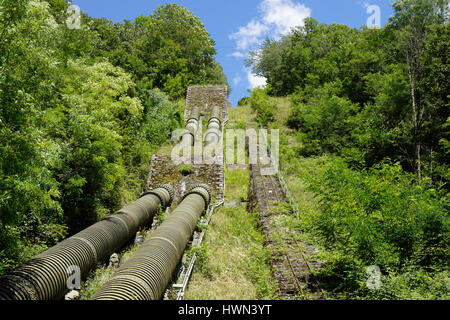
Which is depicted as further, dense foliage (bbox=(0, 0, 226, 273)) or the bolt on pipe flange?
the bolt on pipe flange

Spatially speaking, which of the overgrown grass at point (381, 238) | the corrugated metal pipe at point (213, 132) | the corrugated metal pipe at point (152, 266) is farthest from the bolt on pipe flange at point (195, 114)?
the overgrown grass at point (381, 238)

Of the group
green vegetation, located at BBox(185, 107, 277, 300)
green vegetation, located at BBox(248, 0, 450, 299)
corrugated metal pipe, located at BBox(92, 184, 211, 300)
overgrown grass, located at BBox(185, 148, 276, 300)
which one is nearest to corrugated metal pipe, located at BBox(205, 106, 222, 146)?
green vegetation, located at BBox(248, 0, 450, 299)

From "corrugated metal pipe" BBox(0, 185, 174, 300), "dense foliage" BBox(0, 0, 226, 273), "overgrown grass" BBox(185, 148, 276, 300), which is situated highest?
"dense foliage" BBox(0, 0, 226, 273)

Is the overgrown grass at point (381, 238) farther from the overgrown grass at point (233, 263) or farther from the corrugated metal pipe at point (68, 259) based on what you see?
the corrugated metal pipe at point (68, 259)

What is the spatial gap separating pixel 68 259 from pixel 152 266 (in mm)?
2540

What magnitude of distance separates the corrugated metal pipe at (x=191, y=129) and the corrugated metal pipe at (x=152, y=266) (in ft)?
36.6

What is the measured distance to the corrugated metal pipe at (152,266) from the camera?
19.1ft

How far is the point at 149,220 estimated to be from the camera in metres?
13.7

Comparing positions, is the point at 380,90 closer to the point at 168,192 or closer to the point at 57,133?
the point at 168,192

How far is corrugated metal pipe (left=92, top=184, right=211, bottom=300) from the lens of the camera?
19.1 ft

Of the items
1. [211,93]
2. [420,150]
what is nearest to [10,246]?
[420,150]

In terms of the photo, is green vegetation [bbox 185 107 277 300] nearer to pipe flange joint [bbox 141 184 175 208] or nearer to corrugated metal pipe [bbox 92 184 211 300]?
corrugated metal pipe [bbox 92 184 211 300]

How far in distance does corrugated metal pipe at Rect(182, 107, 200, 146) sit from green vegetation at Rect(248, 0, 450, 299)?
6.74 metres
